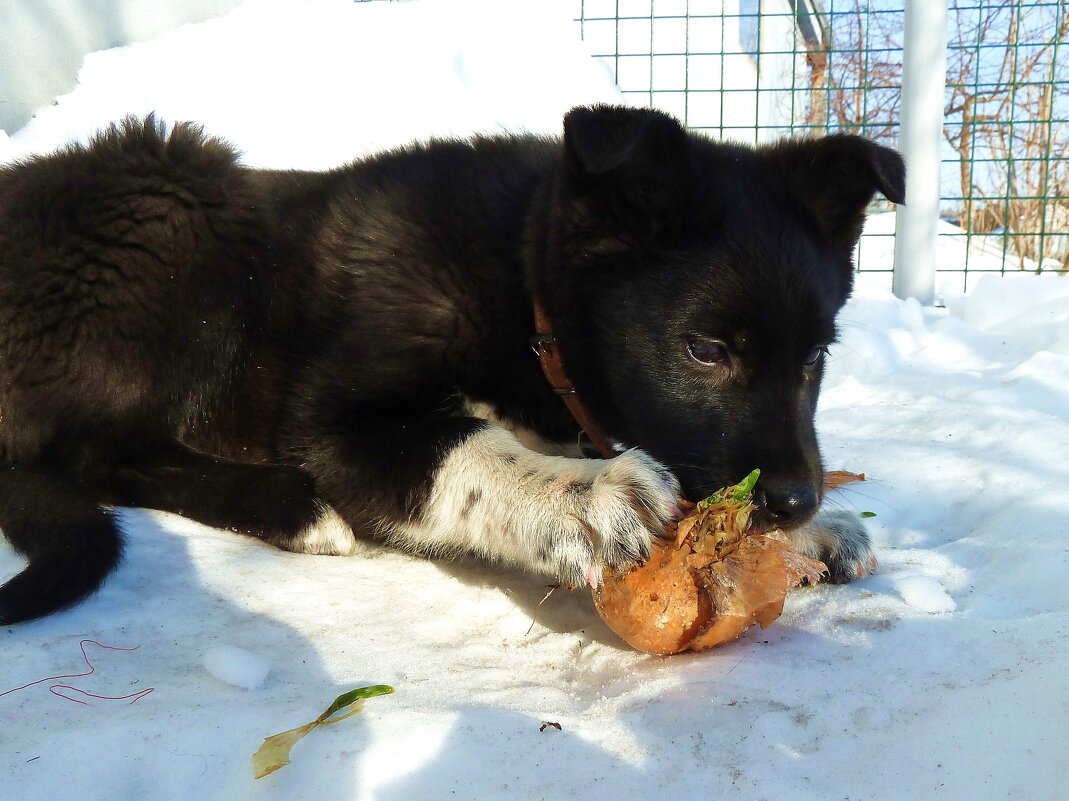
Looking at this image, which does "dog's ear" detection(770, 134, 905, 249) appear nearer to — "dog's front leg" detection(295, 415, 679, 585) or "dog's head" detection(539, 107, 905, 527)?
"dog's head" detection(539, 107, 905, 527)

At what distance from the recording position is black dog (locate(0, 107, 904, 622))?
2299mm

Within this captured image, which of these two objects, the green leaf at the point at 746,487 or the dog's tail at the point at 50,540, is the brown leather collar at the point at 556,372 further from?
the dog's tail at the point at 50,540

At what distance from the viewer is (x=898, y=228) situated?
639 cm

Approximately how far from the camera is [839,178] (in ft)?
8.81

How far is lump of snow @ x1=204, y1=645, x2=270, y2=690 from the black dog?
0.43m

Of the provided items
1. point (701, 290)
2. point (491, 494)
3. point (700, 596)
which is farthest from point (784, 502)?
point (491, 494)

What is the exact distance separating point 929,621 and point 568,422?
1.17 metres

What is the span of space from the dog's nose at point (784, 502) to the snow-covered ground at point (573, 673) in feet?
0.74

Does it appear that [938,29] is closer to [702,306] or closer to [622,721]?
[702,306]

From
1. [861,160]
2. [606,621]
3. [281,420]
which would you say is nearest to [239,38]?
[281,420]

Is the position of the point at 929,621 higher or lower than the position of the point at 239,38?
lower

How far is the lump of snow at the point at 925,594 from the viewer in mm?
2078

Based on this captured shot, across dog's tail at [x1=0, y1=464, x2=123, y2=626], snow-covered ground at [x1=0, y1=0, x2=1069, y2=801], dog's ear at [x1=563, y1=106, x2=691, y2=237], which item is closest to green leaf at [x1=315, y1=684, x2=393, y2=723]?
snow-covered ground at [x1=0, y1=0, x2=1069, y2=801]

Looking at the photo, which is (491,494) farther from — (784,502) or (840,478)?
(840,478)
